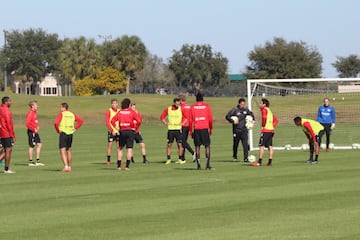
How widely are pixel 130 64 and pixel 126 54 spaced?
4.81ft

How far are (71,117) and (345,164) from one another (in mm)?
7745

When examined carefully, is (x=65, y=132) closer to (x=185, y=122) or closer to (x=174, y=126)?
(x=174, y=126)

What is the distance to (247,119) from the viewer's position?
2878 centimetres

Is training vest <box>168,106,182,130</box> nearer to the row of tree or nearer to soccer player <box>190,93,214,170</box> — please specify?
Answer: soccer player <box>190,93,214,170</box>

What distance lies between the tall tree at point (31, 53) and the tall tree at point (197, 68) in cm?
1696

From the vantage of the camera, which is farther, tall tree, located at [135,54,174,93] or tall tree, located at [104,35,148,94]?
tall tree, located at [135,54,174,93]

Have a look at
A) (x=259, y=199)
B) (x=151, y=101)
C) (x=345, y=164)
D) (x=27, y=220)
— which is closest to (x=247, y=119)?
(x=345, y=164)

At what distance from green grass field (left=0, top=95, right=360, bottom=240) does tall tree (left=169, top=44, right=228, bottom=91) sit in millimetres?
99860

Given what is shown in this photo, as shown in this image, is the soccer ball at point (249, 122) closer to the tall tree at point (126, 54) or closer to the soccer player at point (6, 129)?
the soccer player at point (6, 129)

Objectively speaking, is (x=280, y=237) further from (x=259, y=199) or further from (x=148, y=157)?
(x=148, y=157)

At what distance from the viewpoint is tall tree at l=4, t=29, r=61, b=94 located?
129 meters

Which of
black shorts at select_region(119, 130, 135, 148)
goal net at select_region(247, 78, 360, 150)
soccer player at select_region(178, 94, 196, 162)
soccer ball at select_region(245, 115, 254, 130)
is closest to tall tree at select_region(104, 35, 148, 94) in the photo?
goal net at select_region(247, 78, 360, 150)

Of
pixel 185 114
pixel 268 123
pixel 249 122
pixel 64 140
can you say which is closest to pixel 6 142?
pixel 64 140

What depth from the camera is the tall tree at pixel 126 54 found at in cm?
11381
